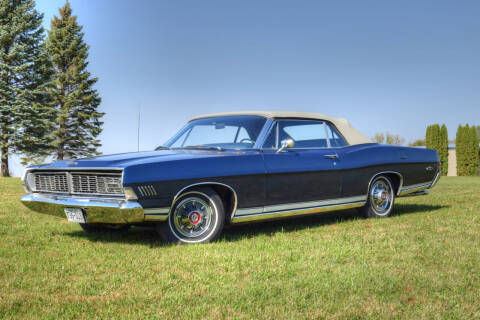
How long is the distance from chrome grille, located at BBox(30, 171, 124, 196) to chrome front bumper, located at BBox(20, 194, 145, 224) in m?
0.10

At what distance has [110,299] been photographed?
10.8 ft

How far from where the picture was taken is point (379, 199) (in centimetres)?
729

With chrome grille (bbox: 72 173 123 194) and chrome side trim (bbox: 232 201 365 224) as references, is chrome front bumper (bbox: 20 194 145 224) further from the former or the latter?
chrome side trim (bbox: 232 201 365 224)

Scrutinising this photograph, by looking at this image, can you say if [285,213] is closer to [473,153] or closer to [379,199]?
[379,199]

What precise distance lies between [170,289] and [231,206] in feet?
6.50

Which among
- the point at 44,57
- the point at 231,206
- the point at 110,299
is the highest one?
the point at 44,57

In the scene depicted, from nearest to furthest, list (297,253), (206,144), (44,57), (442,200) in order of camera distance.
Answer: (297,253)
(206,144)
(442,200)
(44,57)

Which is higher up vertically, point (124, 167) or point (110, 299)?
point (124, 167)

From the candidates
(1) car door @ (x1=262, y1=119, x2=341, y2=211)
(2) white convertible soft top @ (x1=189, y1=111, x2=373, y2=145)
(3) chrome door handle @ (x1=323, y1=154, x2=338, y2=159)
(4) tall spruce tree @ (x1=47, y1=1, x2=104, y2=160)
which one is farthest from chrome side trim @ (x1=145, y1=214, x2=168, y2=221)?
(4) tall spruce tree @ (x1=47, y1=1, x2=104, y2=160)

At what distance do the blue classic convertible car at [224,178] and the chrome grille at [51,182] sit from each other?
1cm

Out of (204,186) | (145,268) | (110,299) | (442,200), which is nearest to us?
(110,299)

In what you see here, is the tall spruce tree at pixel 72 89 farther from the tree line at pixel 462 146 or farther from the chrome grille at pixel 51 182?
the chrome grille at pixel 51 182

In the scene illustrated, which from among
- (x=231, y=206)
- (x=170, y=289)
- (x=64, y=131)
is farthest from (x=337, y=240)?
(x=64, y=131)

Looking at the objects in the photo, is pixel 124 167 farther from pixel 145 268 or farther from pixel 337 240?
pixel 337 240
